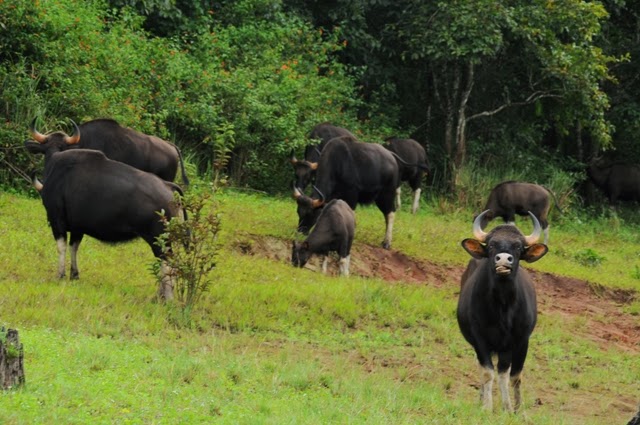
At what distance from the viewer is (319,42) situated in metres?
25.4

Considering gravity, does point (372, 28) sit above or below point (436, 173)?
above

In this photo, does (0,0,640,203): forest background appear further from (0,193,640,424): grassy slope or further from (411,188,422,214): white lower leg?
(0,193,640,424): grassy slope

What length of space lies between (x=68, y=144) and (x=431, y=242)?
6.90m

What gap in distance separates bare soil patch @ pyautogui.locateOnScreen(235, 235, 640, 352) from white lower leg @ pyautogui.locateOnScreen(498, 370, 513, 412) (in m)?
5.50

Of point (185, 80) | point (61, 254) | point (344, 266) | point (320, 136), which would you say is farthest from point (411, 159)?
point (61, 254)

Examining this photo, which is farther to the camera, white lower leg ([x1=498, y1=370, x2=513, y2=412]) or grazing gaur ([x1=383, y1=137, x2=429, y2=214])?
grazing gaur ([x1=383, y1=137, x2=429, y2=214])

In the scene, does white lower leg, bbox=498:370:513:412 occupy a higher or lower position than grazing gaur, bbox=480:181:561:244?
higher

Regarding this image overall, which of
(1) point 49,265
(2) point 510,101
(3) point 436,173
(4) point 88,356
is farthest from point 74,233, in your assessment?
(2) point 510,101

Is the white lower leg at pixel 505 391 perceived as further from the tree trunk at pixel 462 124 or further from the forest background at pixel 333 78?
the tree trunk at pixel 462 124

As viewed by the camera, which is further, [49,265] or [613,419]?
[49,265]

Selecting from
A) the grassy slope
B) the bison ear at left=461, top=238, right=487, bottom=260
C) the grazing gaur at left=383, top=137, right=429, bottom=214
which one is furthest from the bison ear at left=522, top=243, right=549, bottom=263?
the grazing gaur at left=383, top=137, right=429, bottom=214

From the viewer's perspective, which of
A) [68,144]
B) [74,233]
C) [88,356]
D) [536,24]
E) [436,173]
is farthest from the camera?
[436,173]

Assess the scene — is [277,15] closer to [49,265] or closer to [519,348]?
[49,265]

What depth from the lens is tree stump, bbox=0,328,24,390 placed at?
7320 millimetres
